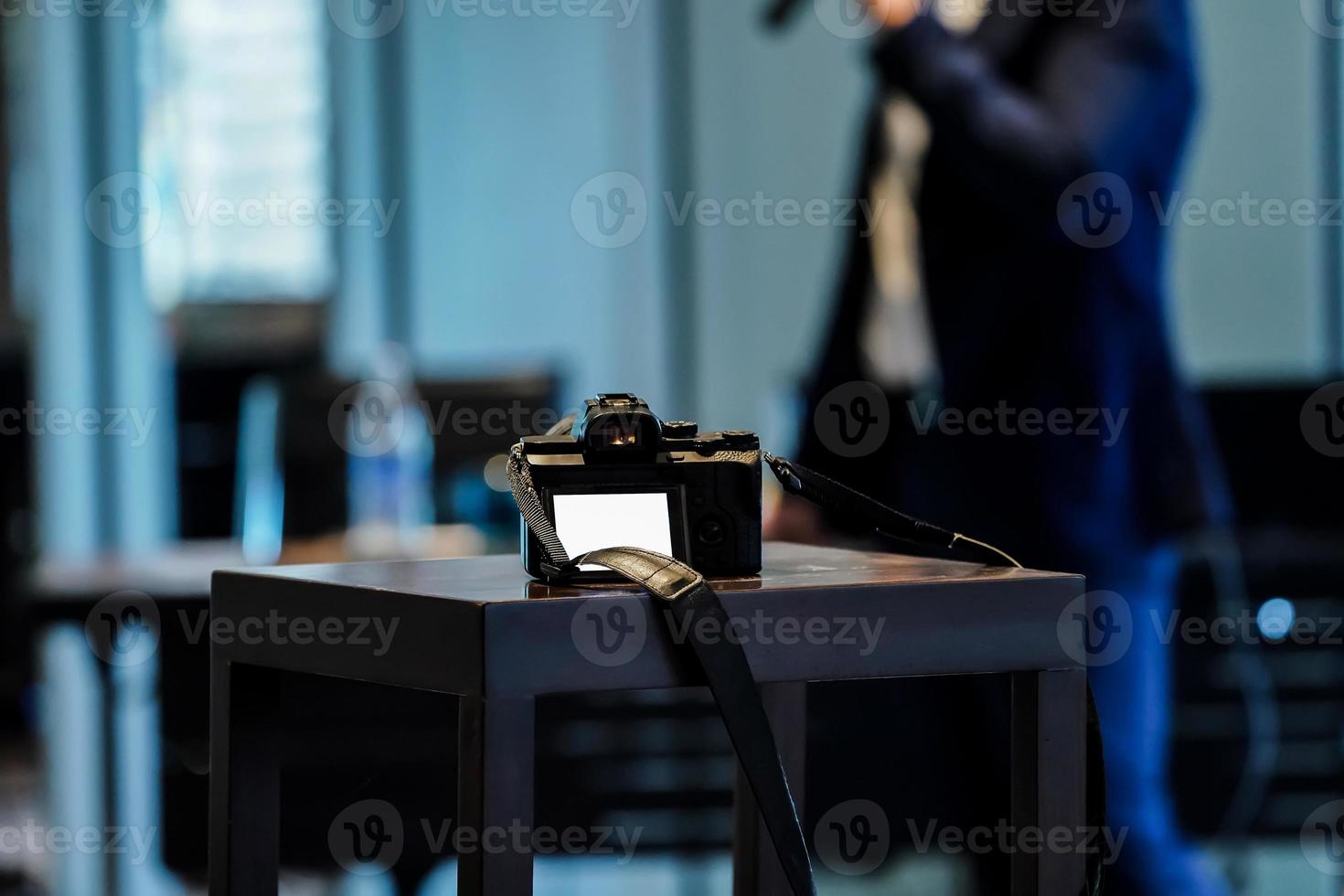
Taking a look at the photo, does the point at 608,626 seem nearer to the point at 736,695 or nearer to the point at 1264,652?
the point at 736,695

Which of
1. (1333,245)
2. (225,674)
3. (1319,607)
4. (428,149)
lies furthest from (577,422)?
(428,149)

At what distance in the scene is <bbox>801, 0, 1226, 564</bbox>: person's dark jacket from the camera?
Result: 1976 millimetres

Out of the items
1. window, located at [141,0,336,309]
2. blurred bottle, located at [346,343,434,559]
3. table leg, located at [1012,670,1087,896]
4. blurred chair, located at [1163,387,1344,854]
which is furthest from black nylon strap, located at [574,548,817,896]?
window, located at [141,0,336,309]

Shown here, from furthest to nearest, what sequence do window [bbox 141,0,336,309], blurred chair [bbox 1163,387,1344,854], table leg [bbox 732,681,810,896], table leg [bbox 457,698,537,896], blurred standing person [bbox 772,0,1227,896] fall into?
window [bbox 141,0,336,309]
blurred chair [bbox 1163,387,1344,854]
blurred standing person [bbox 772,0,1227,896]
table leg [bbox 732,681,810,896]
table leg [bbox 457,698,537,896]

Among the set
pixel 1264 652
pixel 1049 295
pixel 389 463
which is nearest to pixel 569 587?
pixel 1049 295

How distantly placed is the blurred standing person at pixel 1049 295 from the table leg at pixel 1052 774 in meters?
1.14

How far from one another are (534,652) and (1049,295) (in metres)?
1.44

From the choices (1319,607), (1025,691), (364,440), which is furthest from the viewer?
(1319,607)

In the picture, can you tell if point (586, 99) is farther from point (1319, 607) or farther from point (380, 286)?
point (1319, 607)

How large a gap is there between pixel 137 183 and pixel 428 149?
0.75 m

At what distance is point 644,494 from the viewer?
2.67 feet

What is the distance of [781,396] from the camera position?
11.8 feet

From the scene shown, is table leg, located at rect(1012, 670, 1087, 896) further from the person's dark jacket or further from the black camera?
the person's dark jacket

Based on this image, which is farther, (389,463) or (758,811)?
(389,463)
